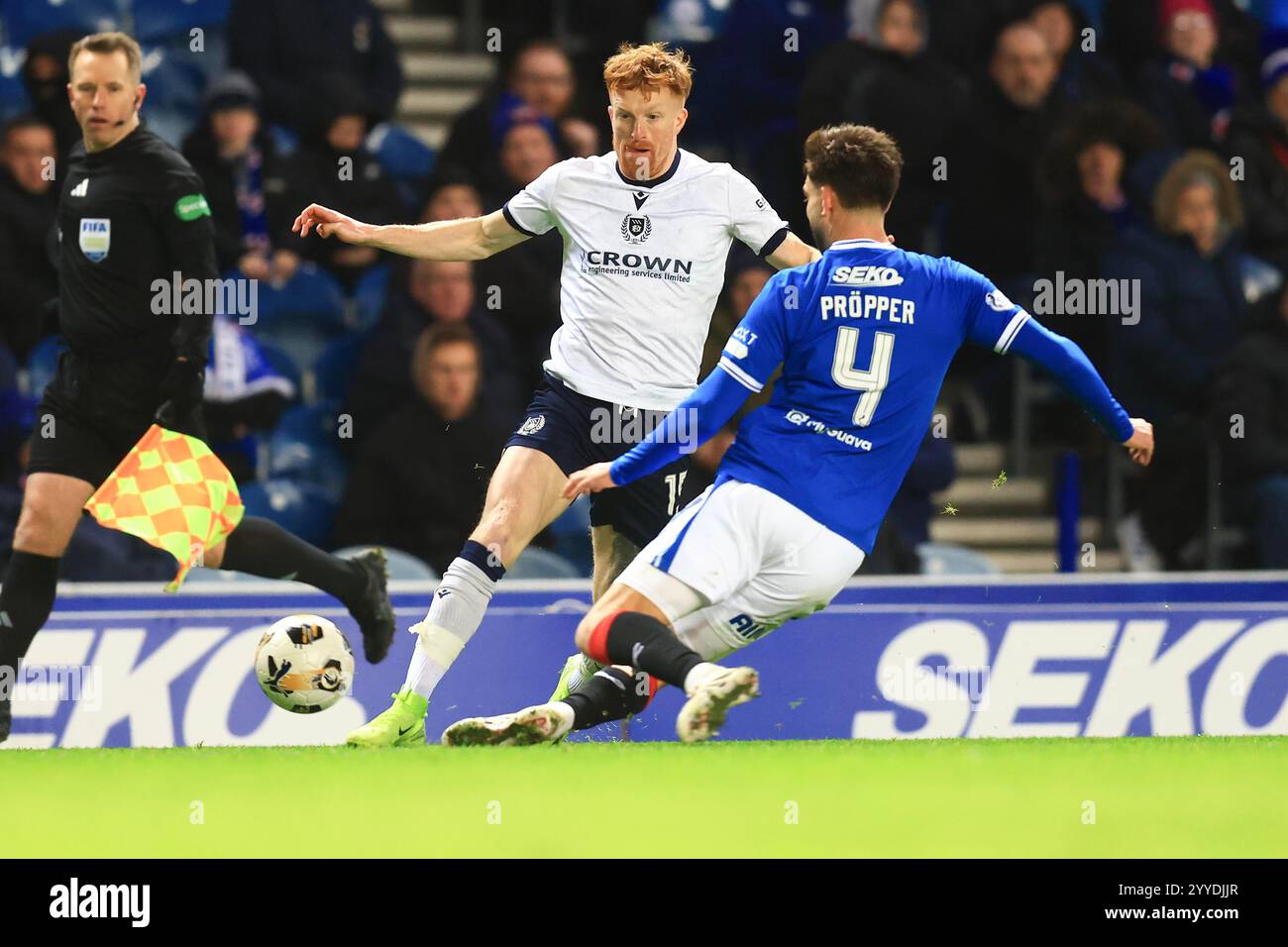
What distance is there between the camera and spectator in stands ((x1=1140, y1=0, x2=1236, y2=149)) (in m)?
10.5

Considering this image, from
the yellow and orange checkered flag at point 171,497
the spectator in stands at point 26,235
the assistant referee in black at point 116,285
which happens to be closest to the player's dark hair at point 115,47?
the assistant referee in black at point 116,285

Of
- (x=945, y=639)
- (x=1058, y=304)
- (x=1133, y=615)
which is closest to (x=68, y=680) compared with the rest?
(x=945, y=639)

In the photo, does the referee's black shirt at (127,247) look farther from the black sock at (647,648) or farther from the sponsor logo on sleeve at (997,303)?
the sponsor logo on sleeve at (997,303)

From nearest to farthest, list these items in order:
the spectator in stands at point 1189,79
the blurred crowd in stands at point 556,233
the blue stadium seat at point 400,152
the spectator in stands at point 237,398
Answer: the blurred crowd in stands at point 556,233 < the spectator in stands at point 237,398 < the blue stadium seat at point 400,152 < the spectator in stands at point 1189,79

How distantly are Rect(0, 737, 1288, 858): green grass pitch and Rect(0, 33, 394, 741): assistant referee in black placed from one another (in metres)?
1.19

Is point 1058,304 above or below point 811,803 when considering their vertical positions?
above

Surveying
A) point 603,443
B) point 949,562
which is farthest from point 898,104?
point 603,443

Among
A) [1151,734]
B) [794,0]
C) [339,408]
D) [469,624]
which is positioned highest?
[794,0]

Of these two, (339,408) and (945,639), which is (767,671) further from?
(339,408)

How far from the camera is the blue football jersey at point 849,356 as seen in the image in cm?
585

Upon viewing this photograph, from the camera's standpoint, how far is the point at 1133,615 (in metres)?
7.93

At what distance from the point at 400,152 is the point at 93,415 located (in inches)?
131

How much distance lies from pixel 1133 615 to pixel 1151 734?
17.4 inches

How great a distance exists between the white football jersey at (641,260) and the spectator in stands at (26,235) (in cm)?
338
